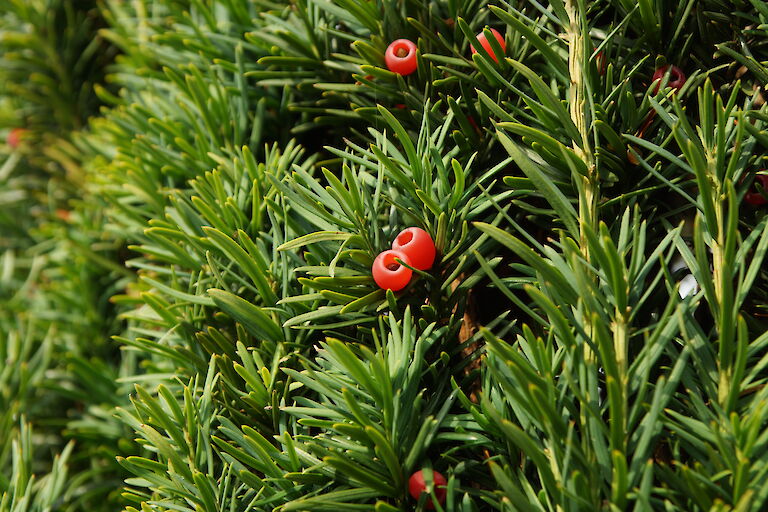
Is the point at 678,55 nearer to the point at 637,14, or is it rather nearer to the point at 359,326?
the point at 637,14

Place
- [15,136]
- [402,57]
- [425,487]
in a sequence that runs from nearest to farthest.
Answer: [425,487], [402,57], [15,136]

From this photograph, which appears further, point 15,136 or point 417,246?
point 15,136

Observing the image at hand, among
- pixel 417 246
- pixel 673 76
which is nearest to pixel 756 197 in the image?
pixel 673 76

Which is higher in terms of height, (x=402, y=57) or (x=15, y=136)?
(x=402, y=57)

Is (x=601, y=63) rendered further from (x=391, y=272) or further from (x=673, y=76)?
(x=391, y=272)

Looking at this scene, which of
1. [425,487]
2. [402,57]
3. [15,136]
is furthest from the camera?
[15,136]
